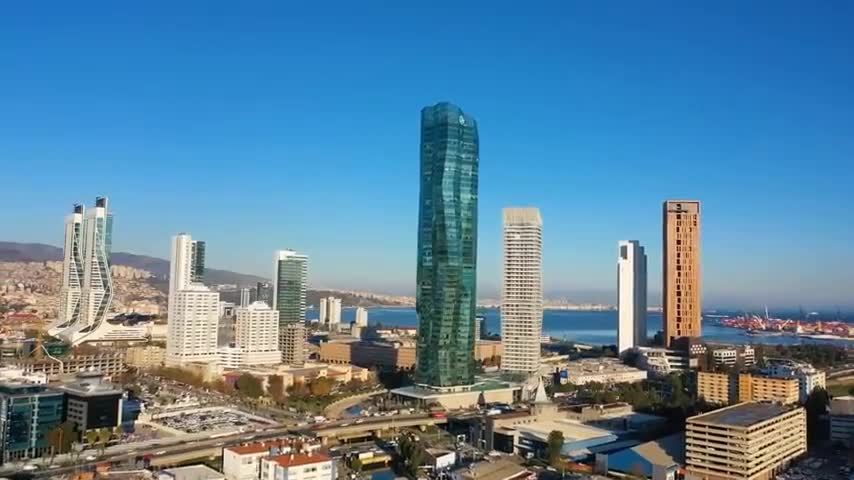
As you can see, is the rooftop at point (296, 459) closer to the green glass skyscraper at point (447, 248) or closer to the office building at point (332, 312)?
the green glass skyscraper at point (447, 248)

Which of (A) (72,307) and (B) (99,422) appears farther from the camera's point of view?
(A) (72,307)

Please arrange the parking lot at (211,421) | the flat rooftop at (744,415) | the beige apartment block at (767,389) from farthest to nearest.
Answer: the beige apartment block at (767,389) → the parking lot at (211,421) → the flat rooftop at (744,415)

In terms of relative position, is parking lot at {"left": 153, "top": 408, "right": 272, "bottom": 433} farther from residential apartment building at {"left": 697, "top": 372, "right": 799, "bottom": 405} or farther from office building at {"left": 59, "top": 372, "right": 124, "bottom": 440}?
residential apartment building at {"left": 697, "top": 372, "right": 799, "bottom": 405}

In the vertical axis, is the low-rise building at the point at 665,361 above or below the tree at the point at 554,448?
above

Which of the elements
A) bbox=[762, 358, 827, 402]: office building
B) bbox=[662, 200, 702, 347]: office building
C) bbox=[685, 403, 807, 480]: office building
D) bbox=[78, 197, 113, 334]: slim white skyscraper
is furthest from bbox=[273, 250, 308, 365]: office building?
bbox=[685, 403, 807, 480]: office building

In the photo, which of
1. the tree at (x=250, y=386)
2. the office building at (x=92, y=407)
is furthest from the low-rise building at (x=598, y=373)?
the office building at (x=92, y=407)

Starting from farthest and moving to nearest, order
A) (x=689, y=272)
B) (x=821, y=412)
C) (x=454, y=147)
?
(x=689, y=272) → (x=454, y=147) → (x=821, y=412)

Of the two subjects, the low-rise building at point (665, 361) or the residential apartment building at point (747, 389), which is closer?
the residential apartment building at point (747, 389)

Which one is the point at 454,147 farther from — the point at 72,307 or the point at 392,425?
the point at 72,307

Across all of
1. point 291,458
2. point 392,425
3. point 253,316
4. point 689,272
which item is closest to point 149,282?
point 253,316
